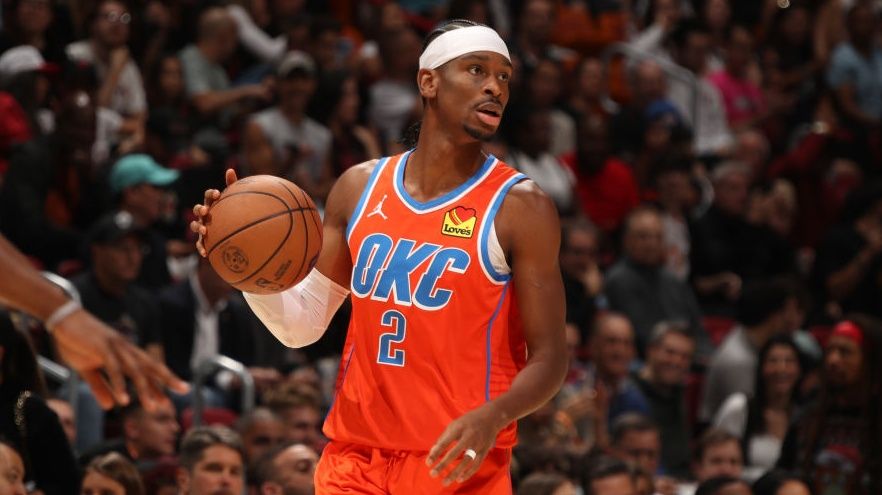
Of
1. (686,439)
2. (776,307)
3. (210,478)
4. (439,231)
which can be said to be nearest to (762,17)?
(776,307)

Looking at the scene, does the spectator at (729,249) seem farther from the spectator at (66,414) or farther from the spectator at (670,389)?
the spectator at (66,414)

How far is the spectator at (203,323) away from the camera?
9.10 metres

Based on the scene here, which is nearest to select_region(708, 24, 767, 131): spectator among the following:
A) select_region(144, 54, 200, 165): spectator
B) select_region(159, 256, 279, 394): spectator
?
select_region(144, 54, 200, 165): spectator

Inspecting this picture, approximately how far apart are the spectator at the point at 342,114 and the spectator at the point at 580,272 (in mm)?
1624

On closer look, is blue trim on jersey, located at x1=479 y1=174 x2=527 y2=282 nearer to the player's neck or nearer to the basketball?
the player's neck

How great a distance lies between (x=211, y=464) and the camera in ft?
22.5

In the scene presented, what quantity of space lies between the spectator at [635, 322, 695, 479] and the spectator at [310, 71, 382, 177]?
112 inches

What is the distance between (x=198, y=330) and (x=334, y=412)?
14.9ft

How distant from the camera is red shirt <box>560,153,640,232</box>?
41.9 ft

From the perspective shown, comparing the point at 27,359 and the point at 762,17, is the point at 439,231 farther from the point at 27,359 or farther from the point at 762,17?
the point at 762,17

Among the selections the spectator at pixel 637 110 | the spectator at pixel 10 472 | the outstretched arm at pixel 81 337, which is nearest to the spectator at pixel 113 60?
the spectator at pixel 637 110

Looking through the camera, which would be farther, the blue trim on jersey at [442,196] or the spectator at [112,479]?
the spectator at [112,479]

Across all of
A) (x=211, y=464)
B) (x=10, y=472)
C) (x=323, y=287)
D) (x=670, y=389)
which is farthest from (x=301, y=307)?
(x=670, y=389)

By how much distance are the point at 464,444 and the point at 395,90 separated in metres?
8.27
